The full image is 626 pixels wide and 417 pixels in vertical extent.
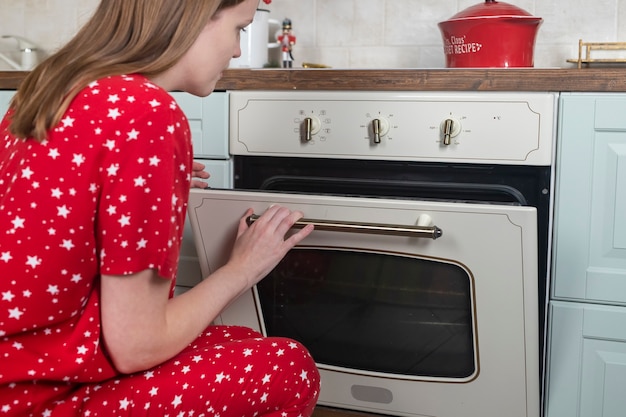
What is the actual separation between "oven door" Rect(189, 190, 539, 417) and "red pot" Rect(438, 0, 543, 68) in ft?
1.48

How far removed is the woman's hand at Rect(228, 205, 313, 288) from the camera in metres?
1.10

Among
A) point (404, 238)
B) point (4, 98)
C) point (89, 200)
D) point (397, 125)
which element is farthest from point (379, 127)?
point (4, 98)

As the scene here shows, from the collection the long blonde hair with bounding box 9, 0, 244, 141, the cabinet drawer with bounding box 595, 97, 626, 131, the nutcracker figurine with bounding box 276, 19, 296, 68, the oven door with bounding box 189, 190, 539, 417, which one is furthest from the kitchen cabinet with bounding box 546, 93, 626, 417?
the nutcracker figurine with bounding box 276, 19, 296, 68

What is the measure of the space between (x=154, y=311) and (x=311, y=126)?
0.62 metres

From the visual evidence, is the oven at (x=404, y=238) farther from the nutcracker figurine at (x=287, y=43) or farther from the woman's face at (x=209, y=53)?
the nutcracker figurine at (x=287, y=43)

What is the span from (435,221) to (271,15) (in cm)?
102

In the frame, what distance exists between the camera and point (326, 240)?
1308 millimetres

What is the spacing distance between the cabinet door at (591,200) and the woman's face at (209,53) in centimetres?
62

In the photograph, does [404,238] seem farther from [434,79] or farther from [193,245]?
[193,245]

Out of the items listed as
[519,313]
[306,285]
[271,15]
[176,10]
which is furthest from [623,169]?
[271,15]

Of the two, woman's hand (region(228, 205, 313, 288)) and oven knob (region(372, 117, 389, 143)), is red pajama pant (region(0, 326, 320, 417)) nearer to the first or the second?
woman's hand (region(228, 205, 313, 288))

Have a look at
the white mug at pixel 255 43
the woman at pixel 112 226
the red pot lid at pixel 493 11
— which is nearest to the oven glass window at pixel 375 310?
the woman at pixel 112 226

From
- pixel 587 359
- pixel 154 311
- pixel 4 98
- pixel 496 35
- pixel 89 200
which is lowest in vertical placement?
pixel 587 359

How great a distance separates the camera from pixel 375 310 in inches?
55.2
